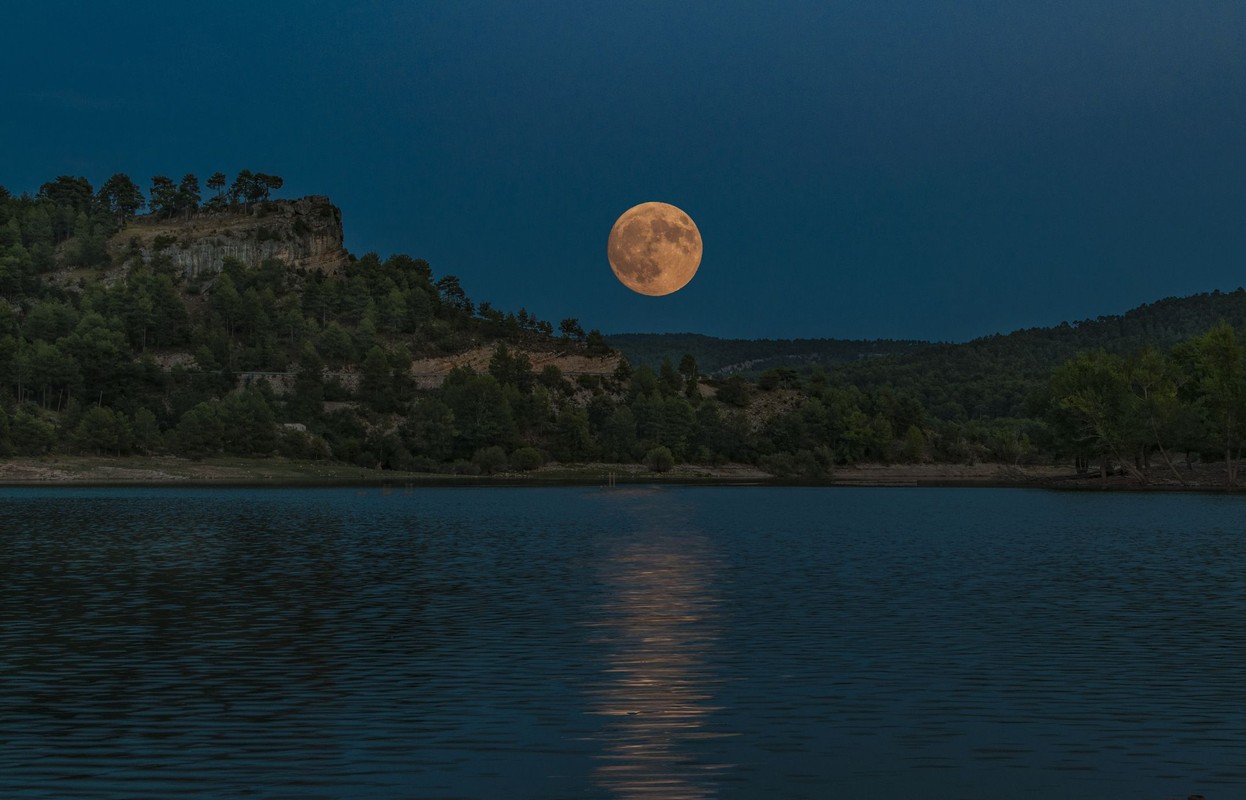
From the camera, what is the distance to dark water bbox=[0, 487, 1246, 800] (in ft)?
68.7

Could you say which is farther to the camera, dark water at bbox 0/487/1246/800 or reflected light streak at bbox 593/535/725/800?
dark water at bbox 0/487/1246/800

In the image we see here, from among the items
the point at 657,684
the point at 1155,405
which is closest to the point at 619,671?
the point at 657,684

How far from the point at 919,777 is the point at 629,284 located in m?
130

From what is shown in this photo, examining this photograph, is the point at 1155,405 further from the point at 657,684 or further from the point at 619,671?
the point at 657,684

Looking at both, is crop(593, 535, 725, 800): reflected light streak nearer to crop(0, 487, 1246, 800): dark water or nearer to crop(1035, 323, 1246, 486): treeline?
crop(0, 487, 1246, 800): dark water

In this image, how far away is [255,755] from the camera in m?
22.1

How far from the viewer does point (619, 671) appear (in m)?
31.8

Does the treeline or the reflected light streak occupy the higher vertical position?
the treeline

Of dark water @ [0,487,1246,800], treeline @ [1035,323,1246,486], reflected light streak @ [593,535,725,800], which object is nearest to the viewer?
reflected light streak @ [593,535,725,800]

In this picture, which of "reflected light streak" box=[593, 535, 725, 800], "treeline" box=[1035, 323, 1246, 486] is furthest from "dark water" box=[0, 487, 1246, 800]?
"treeline" box=[1035, 323, 1246, 486]

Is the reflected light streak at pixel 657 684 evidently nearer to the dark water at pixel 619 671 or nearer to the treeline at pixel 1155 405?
the dark water at pixel 619 671

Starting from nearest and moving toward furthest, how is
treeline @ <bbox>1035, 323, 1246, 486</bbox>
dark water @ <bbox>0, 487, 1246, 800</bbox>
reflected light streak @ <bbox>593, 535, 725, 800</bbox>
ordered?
1. reflected light streak @ <bbox>593, 535, 725, 800</bbox>
2. dark water @ <bbox>0, 487, 1246, 800</bbox>
3. treeline @ <bbox>1035, 323, 1246, 486</bbox>

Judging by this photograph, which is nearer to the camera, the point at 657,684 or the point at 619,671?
the point at 657,684

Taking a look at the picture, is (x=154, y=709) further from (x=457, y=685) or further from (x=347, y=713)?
(x=457, y=685)
